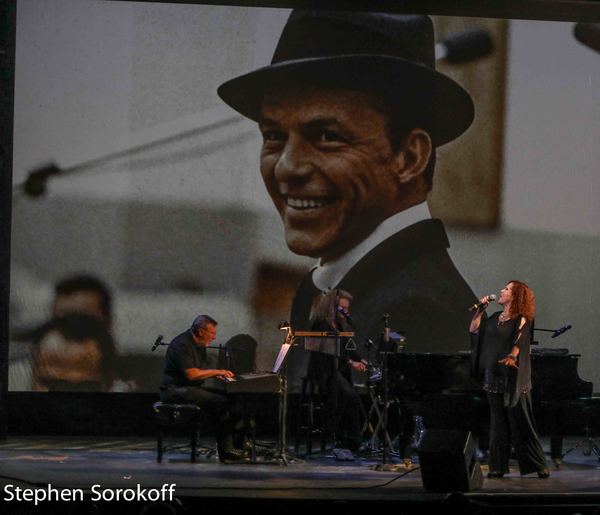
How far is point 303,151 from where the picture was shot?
9.73 meters

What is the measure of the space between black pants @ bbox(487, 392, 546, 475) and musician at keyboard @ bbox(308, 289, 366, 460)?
1.34 m

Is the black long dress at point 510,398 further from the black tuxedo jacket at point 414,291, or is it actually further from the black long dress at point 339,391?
the black tuxedo jacket at point 414,291

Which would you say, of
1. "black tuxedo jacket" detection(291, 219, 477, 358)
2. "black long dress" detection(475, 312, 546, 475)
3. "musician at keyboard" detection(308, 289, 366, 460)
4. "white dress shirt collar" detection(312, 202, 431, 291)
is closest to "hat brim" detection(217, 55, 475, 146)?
"white dress shirt collar" detection(312, 202, 431, 291)

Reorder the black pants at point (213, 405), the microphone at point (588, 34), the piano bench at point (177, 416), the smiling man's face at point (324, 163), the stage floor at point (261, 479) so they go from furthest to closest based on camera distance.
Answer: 1. the microphone at point (588, 34)
2. the smiling man's face at point (324, 163)
3. the black pants at point (213, 405)
4. the piano bench at point (177, 416)
5. the stage floor at point (261, 479)

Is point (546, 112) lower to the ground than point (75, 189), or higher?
higher

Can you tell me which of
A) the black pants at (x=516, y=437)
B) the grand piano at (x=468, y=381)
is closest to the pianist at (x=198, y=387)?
the grand piano at (x=468, y=381)

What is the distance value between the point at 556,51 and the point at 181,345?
4.68 metres

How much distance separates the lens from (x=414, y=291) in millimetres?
9773

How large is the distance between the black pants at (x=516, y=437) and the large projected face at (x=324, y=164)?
2.68m

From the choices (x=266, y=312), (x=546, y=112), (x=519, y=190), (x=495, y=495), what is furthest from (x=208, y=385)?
(x=546, y=112)

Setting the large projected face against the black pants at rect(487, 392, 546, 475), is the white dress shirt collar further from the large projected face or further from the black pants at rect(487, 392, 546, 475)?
the black pants at rect(487, 392, 546, 475)

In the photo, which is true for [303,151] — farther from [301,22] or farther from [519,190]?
[519,190]

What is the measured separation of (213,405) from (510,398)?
2333 mm

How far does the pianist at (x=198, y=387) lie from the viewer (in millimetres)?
8141
